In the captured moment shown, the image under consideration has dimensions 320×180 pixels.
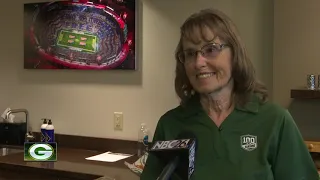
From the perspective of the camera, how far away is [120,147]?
2844 mm

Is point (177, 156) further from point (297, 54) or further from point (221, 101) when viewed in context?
point (297, 54)

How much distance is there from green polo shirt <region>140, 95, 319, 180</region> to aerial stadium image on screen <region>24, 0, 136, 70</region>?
1582 millimetres

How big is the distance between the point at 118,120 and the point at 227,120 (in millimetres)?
1708

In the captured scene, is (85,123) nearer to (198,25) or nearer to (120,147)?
(120,147)

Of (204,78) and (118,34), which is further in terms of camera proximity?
(118,34)

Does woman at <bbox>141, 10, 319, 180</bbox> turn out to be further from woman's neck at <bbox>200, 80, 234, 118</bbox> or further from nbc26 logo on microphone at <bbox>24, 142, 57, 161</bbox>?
nbc26 logo on microphone at <bbox>24, 142, 57, 161</bbox>

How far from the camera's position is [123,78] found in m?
2.84

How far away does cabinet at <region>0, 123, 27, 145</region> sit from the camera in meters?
3.12

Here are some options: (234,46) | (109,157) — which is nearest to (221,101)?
(234,46)

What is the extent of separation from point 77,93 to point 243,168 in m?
2.04

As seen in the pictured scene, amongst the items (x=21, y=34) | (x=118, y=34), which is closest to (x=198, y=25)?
(x=118, y=34)

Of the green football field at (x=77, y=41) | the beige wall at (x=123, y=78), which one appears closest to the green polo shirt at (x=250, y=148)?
the beige wall at (x=123, y=78)

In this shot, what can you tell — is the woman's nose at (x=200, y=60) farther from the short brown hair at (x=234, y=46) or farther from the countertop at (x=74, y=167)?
the countertop at (x=74, y=167)

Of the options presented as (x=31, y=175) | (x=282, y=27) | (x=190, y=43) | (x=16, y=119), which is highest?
(x=282, y=27)
